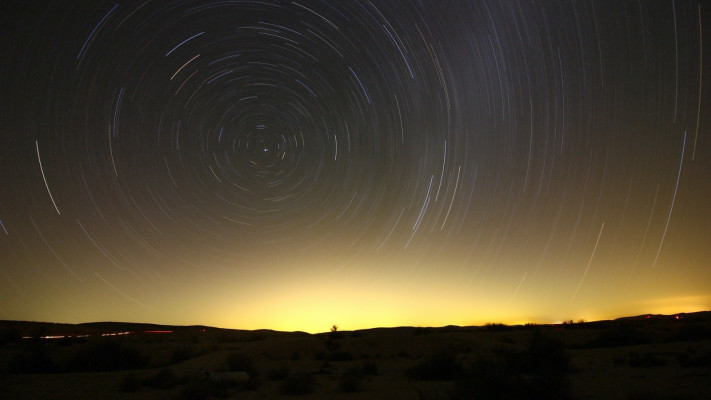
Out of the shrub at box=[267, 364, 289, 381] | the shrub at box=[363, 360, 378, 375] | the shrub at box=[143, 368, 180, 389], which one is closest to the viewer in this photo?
the shrub at box=[143, 368, 180, 389]

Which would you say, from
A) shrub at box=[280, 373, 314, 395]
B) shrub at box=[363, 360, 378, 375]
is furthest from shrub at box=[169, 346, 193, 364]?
shrub at box=[280, 373, 314, 395]

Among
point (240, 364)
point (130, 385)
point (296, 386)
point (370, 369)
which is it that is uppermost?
point (240, 364)

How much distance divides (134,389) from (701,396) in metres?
15.0

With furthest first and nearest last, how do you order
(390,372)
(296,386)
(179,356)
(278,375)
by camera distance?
(179,356) → (390,372) → (278,375) → (296,386)

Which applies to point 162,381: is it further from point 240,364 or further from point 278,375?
point 240,364

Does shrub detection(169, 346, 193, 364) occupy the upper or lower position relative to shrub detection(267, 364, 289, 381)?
upper

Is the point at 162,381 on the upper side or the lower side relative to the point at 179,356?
lower

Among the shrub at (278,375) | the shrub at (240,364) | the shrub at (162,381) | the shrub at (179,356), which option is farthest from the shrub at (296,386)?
the shrub at (179,356)

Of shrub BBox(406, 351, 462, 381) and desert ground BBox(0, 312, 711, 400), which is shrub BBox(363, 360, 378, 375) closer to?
desert ground BBox(0, 312, 711, 400)

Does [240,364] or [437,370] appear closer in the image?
[437,370]

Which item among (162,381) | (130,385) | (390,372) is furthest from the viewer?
(390,372)

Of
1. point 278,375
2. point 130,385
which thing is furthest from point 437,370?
point 130,385

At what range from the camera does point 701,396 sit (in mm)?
10055

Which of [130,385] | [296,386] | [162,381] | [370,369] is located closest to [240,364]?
[162,381]
